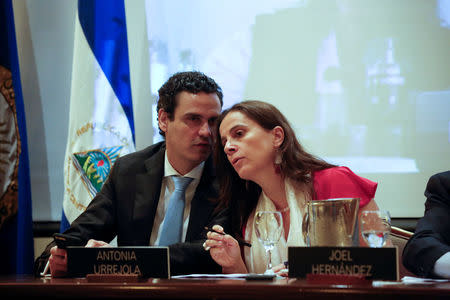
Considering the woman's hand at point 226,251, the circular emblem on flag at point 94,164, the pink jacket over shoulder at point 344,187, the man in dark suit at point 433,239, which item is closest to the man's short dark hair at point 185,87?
the circular emblem on flag at point 94,164

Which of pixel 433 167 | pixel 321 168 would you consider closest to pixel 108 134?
pixel 321 168

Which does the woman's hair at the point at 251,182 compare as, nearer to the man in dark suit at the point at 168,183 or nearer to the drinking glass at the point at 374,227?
the man in dark suit at the point at 168,183

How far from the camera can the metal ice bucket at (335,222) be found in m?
1.26

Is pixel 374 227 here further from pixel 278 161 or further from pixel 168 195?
pixel 168 195

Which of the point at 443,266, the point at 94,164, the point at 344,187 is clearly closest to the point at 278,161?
the point at 344,187

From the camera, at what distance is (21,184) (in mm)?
2912

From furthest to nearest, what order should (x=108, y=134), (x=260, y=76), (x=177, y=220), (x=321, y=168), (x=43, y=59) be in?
(x=43, y=59) → (x=260, y=76) → (x=108, y=134) → (x=177, y=220) → (x=321, y=168)

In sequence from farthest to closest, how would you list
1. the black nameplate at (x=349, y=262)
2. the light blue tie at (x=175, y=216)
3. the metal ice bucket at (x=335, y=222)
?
the light blue tie at (x=175, y=216) < the metal ice bucket at (x=335, y=222) < the black nameplate at (x=349, y=262)

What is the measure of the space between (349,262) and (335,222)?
0.18 m

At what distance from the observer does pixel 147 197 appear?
2.28 metres

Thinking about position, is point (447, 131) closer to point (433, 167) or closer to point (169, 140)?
point (433, 167)

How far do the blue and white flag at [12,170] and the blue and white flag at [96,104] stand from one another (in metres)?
0.28

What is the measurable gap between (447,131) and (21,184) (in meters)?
2.42

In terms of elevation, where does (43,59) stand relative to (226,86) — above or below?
above
